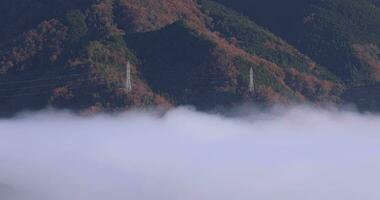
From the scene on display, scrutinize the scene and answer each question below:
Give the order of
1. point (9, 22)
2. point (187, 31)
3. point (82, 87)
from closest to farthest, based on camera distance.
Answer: point (82, 87)
point (187, 31)
point (9, 22)

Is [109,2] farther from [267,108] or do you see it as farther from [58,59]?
[267,108]

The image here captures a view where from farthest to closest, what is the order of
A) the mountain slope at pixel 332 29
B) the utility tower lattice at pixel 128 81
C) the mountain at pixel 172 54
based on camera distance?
1. the mountain slope at pixel 332 29
2. the mountain at pixel 172 54
3. the utility tower lattice at pixel 128 81

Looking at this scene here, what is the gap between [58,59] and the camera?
45.6m

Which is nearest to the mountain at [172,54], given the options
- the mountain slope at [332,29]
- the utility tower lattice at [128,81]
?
the mountain slope at [332,29]

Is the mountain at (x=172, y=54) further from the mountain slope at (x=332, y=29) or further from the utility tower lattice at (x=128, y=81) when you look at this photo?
the utility tower lattice at (x=128, y=81)

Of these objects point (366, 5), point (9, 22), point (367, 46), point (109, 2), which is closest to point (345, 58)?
point (367, 46)

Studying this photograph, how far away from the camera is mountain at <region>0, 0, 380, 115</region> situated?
43.6 metres

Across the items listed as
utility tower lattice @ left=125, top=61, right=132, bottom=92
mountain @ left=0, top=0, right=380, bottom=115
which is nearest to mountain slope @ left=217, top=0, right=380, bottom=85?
mountain @ left=0, top=0, right=380, bottom=115

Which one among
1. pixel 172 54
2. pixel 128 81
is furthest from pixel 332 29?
pixel 128 81

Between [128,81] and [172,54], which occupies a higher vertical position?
[172,54]

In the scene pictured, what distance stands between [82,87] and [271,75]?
666 cm

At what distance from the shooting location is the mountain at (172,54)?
A: 43.6m

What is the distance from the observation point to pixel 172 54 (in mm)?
46094

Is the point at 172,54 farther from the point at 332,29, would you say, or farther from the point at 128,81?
the point at 332,29
